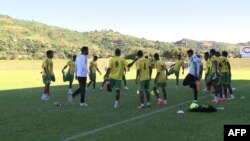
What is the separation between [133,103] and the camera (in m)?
17.0

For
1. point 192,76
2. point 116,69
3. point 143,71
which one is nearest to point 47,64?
point 116,69

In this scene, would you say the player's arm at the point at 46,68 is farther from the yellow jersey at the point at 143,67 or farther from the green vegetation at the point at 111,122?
the yellow jersey at the point at 143,67

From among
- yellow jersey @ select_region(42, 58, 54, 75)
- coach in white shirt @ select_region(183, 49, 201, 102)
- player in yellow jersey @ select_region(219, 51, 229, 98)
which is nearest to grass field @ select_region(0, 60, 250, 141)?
coach in white shirt @ select_region(183, 49, 201, 102)

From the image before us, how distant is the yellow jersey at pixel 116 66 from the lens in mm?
15312

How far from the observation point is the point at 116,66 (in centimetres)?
1537

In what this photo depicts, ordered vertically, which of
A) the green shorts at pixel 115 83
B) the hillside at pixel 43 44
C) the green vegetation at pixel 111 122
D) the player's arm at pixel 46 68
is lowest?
the green vegetation at pixel 111 122

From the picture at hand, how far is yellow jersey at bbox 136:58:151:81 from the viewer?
50.5 feet

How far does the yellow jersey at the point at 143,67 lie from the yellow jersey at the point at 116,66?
493 mm

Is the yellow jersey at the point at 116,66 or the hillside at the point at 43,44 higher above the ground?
the hillside at the point at 43,44

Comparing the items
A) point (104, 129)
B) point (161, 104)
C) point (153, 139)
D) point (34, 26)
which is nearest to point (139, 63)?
point (161, 104)

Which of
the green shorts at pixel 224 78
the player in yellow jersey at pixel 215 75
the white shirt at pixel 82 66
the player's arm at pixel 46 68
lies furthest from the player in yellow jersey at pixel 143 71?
the player's arm at pixel 46 68

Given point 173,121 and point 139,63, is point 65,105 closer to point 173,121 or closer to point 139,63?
point 139,63

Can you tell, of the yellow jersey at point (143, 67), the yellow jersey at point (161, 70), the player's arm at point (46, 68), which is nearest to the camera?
the yellow jersey at point (143, 67)

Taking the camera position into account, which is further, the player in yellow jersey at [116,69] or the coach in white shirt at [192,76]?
the coach in white shirt at [192,76]
